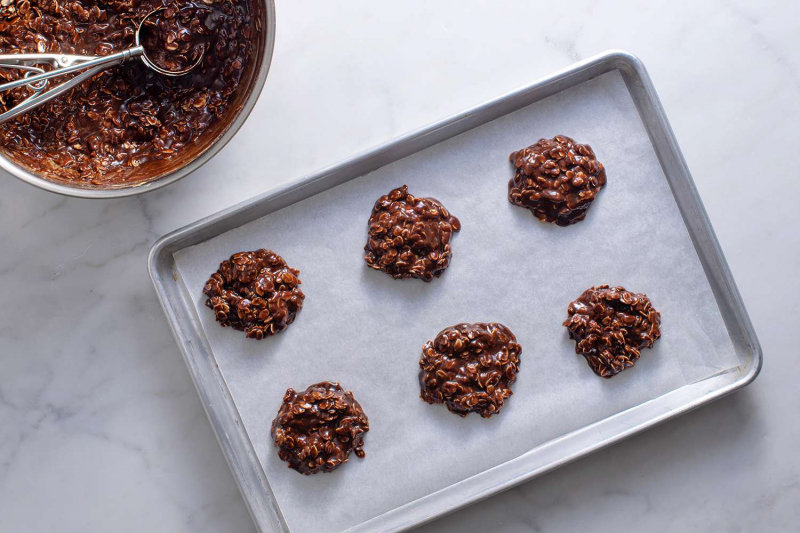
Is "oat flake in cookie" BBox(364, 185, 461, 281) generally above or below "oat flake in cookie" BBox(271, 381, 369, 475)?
above

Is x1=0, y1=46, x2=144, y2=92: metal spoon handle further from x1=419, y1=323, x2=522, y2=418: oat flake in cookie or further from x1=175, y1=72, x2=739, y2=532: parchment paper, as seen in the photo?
x1=419, y1=323, x2=522, y2=418: oat flake in cookie

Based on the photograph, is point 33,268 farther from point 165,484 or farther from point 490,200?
point 490,200

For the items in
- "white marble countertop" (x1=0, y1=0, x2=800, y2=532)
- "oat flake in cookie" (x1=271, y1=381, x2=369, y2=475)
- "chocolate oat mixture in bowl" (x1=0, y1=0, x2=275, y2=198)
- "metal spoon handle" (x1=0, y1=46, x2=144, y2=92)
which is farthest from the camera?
"white marble countertop" (x1=0, y1=0, x2=800, y2=532)

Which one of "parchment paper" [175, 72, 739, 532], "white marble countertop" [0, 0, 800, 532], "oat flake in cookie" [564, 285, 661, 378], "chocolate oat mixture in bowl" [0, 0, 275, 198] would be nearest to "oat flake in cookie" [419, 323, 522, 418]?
"parchment paper" [175, 72, 739, 532]

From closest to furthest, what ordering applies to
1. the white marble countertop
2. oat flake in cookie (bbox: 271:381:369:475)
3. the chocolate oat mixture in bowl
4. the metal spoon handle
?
the metal spoon handle → the chocolate oat mixture in bowl → oat flake in cookie (bbox: 271:381:369:475) → the white marble countertop

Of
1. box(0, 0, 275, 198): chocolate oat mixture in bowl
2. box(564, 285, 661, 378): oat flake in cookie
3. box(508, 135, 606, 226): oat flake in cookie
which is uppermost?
box(0, 0, 275, 198): chocolate oat mixture in bowl

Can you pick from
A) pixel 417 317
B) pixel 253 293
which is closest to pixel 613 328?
pixel 417 317

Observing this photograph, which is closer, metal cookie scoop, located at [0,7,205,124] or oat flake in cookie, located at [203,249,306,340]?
metal cookie scoop, located at [0,7,205,124]
